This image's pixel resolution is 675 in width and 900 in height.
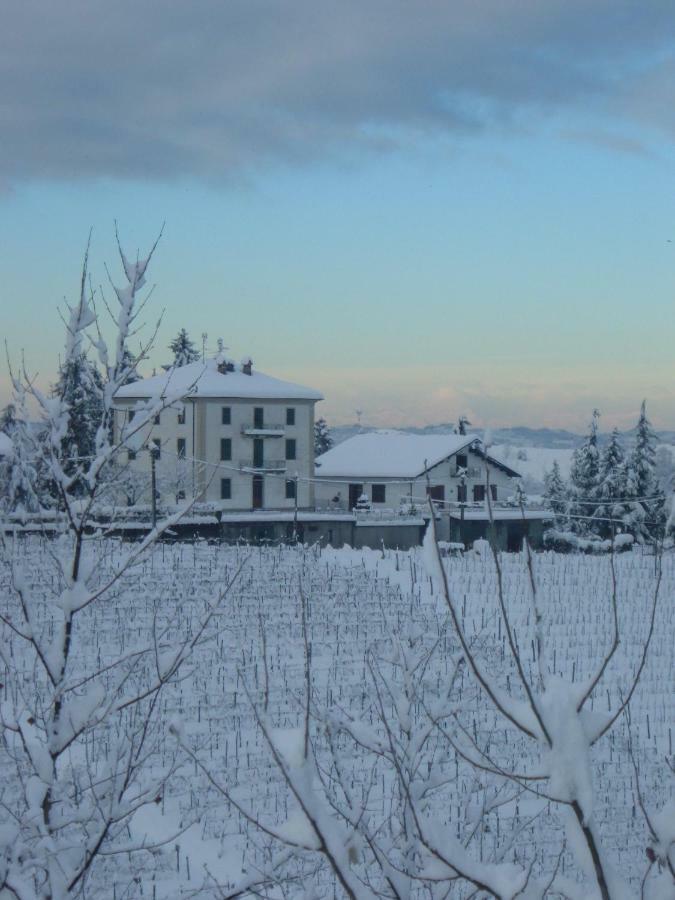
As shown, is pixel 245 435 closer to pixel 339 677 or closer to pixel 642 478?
pixel 642 478

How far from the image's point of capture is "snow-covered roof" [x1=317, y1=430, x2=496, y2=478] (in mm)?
47125

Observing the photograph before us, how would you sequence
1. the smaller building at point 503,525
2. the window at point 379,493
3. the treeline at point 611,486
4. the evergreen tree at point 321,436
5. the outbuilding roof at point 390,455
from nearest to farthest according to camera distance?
the smaller building at point 503,525, the treeline at point 611,486, the outbuilding roof at point 390,455, the window at point 379,493, the evergreen tree at point 321,436

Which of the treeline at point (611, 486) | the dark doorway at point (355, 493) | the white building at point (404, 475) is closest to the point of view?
the treeline at point (611, 486)

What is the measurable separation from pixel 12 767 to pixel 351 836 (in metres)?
9.85

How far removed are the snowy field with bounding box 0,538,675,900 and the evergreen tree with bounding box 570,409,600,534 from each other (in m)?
20.0

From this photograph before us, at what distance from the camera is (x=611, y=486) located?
4412 centimetres

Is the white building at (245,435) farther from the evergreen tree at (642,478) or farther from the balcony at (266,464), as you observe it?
the evergreen tree at (642,478)

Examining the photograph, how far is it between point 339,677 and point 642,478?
3391 centimetres

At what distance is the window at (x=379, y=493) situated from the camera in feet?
156

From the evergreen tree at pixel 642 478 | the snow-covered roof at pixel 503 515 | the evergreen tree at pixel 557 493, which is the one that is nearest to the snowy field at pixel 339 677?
the snow-covered roof at pixel 503 515

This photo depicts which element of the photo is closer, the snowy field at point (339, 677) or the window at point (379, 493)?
the snowy field at point (339, 677)

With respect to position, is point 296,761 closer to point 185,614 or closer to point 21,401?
point 21,401

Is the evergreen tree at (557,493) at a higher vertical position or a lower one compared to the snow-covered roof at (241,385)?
lower

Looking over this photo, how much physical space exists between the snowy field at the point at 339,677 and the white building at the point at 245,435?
20.4 meters
